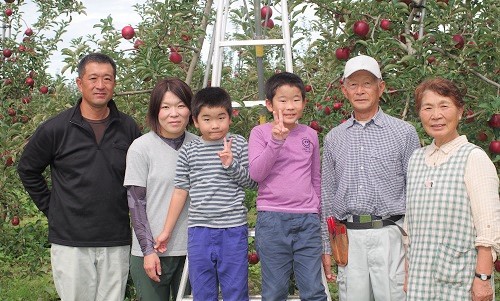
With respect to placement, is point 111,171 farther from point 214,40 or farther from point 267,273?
point 214,40

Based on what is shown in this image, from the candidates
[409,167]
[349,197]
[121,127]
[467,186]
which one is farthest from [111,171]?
[467,186]

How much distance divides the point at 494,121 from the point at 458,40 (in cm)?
45

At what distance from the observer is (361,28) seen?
10.6ft

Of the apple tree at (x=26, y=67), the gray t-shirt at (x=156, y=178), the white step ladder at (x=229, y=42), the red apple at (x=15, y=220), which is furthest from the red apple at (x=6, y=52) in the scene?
the gray t-shirt at (x=156, y=178)

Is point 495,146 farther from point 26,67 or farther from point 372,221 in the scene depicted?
point 26,67

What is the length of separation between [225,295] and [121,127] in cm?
77

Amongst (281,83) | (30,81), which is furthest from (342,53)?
(30,81)

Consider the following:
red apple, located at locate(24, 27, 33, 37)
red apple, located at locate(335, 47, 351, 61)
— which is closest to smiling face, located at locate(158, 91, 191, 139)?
red apple, located at locate(335, 47, 351, 61)

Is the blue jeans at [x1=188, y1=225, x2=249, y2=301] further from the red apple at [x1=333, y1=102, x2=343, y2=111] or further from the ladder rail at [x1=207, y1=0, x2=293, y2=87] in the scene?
the red apple at [x1=333, y1=102, x2=343, y2=111]

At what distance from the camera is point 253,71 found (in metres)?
3.98

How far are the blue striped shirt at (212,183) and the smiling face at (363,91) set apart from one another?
0.45 metres

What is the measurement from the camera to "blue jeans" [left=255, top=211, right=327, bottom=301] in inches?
98.3

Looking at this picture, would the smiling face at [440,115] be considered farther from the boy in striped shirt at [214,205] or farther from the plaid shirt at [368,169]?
the boy in striped shirt at [214,205]

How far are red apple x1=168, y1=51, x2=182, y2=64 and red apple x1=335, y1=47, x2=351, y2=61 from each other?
0.76 metres
